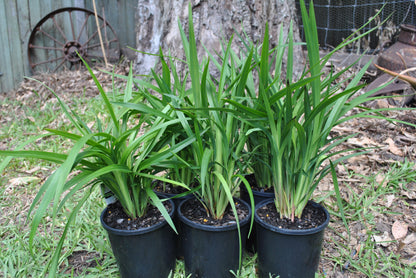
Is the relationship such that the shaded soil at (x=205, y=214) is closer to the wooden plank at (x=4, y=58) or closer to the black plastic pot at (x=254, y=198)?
the black plastic pot at (x=254, y=198)

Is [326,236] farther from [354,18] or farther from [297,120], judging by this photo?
[354,18]

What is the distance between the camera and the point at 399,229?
4.83 feet

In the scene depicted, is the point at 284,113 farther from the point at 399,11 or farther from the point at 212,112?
the point at 399,11

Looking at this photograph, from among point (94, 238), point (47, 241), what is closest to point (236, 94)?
point (94, 238)

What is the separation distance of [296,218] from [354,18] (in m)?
3.78

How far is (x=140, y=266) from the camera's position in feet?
3.91

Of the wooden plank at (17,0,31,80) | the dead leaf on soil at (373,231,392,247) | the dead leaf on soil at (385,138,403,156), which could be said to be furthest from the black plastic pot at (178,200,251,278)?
the wooden plank at (17,0,31,80)

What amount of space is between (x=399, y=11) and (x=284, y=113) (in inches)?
142

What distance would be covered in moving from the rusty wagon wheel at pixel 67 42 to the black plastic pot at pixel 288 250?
3410 mm

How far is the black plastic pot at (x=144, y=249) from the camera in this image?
1.13 meters

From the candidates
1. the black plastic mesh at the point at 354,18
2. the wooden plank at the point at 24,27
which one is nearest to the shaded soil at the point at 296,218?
the black plastic mesh at the point at 354,18

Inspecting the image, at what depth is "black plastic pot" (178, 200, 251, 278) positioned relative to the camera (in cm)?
114

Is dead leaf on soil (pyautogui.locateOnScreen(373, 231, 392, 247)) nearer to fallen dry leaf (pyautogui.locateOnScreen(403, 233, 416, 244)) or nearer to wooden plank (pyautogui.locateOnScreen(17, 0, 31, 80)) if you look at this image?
fallen dry leaf (pyautogui.locateOnScreen(403, 233, 416, 244))

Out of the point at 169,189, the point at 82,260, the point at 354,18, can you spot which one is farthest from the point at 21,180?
the point at 354,18
